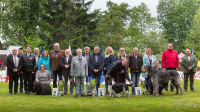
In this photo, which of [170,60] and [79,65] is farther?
[170,60]

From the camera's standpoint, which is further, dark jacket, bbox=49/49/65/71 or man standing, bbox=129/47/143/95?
dark jacket, bbox=49/49/65/71

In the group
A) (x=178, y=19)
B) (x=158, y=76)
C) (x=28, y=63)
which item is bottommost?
(x=158, y=76)

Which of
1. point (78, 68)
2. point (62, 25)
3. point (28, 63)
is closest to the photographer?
point (78, 68)

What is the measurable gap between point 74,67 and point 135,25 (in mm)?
36199

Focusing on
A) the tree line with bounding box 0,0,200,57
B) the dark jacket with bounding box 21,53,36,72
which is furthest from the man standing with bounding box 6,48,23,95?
the tree line with bounding box 0,0,200,57

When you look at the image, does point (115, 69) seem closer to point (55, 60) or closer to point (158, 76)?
point (158, 76)

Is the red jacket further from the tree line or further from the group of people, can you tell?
the tree line

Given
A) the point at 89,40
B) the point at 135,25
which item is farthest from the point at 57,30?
the point at 135,25

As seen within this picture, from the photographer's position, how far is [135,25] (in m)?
43.0

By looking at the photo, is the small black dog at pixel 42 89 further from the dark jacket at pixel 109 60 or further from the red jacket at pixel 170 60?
the red jacket at pixel 170 60

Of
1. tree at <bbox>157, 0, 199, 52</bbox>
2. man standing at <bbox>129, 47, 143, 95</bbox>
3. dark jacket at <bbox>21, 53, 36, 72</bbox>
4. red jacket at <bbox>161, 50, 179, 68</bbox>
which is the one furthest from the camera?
tree at <bbox>157, 0, 199, 52</bbox>

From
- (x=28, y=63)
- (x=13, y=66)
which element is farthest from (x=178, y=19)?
(x=13, y=66)

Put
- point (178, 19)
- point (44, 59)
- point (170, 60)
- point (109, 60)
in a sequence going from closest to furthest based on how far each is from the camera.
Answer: point (109, 60), point (170, 60), point (44, 59), point (178, 19)

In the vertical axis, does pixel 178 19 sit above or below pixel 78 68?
above
